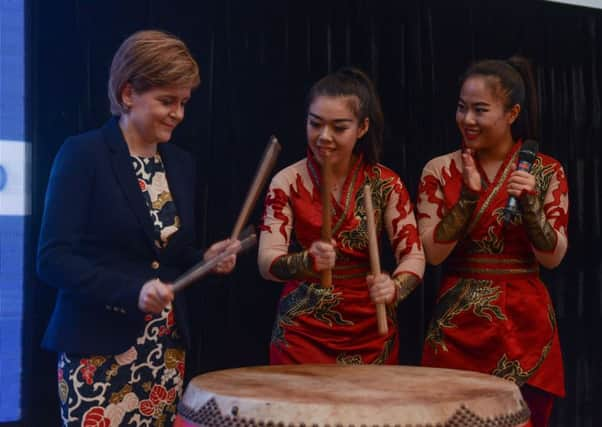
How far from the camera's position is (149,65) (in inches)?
76.7

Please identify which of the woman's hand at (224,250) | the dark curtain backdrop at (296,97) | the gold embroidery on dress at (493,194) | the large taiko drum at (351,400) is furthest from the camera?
the dark curtain backdrop at (296,97)

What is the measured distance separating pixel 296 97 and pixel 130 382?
1318 mm

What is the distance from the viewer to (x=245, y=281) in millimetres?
2873

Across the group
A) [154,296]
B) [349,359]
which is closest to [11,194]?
[154,296]

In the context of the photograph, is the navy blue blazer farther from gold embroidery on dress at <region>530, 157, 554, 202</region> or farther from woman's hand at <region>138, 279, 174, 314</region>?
gold embroidery on dress at <region>530, 157, 554, 202</region>

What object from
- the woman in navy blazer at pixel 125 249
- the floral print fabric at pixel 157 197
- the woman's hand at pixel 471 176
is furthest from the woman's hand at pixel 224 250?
the woman's hand at pixel 471 176

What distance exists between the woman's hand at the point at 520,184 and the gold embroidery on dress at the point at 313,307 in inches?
20.3

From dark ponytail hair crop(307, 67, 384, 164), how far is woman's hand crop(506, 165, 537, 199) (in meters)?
0.38

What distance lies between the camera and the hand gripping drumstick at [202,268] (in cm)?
181

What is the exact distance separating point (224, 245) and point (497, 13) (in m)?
1.89

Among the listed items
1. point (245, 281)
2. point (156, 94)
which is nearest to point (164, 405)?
point (156, 94)

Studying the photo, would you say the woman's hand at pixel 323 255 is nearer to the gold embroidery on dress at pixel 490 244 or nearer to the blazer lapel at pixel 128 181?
the blazer lapel at pixel 128 181

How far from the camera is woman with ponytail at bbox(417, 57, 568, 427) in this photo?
2.25 m

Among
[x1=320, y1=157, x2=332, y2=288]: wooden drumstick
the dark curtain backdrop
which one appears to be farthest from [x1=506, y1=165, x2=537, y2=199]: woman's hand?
the dark curtain backdrop
